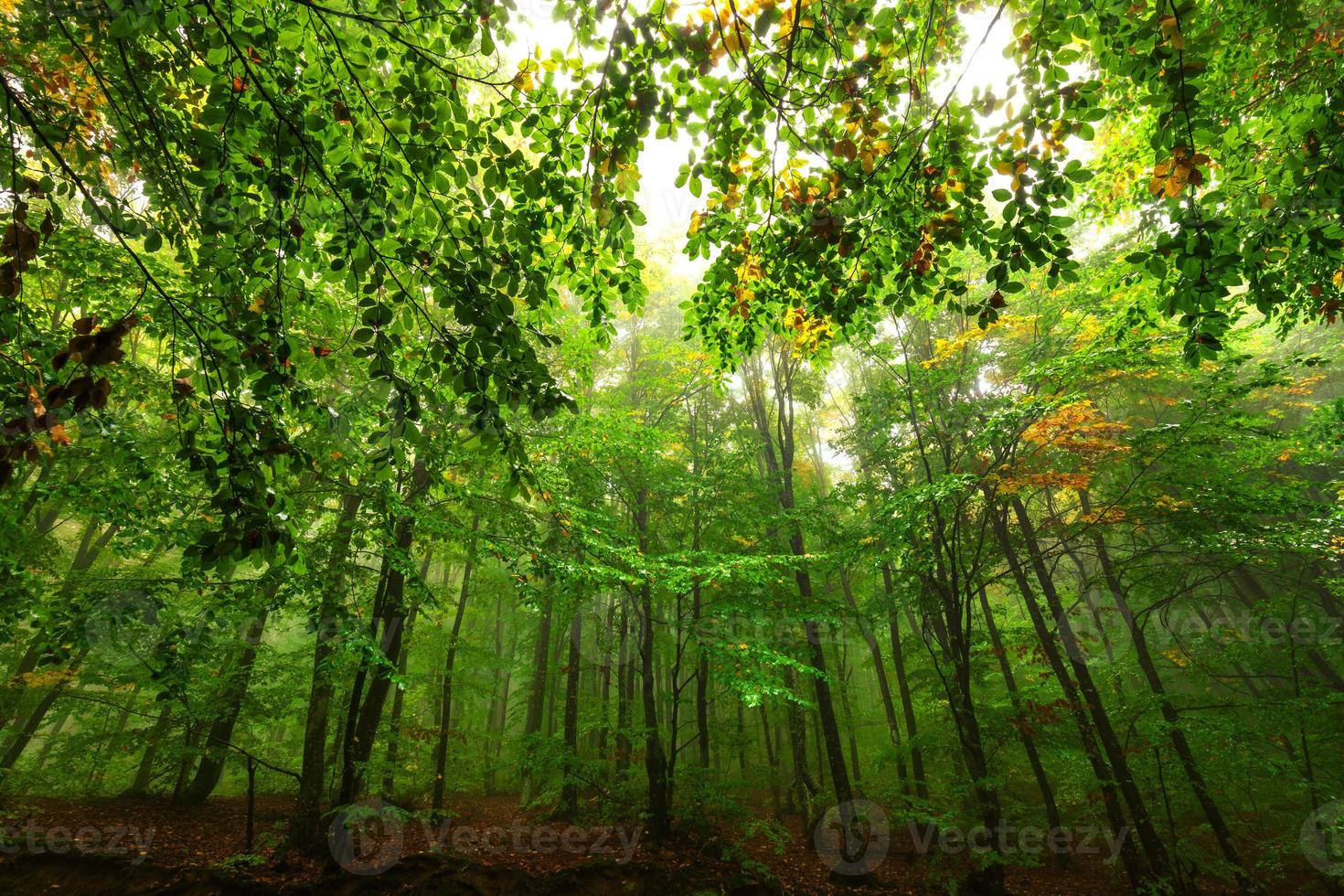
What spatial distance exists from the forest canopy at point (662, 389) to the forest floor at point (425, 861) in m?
0.19

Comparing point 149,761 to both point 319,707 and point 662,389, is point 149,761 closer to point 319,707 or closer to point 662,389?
point 319,707

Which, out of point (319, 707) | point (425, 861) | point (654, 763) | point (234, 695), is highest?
point (234, 695)

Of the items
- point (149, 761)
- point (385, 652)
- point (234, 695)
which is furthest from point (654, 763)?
point (149, 761)

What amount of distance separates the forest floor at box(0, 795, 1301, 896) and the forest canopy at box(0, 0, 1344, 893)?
0.19 m

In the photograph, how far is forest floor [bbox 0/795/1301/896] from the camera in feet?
15.8

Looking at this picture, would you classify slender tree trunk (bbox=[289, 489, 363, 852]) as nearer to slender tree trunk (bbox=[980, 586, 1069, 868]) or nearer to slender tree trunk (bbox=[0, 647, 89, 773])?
slender tree trunk (bbox=[0, 647, 89, 773])

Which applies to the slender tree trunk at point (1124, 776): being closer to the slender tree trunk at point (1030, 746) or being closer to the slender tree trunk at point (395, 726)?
the slender tree trunk at point (1030, 746)

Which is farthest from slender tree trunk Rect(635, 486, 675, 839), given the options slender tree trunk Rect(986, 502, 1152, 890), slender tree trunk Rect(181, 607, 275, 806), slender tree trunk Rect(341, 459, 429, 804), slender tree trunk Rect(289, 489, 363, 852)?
slender tree trunk Rect(181, 607, 275, 806)

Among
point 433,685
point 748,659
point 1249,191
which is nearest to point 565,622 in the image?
point 433,685

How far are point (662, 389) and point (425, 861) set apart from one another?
328 inches

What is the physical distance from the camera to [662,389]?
1103cm

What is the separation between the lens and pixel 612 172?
92.1 inches

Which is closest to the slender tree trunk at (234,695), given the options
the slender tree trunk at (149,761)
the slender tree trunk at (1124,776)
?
the slender tree trunk at (149,761)

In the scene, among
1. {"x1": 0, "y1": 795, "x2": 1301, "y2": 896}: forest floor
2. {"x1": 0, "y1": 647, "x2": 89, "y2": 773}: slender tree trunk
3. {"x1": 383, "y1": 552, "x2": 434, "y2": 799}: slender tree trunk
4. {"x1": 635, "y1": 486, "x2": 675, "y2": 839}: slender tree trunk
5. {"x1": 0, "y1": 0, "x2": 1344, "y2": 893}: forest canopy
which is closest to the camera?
{"x1": 0, "y1": 0, "x2": 1344, "y2": 893}: forest canopy
